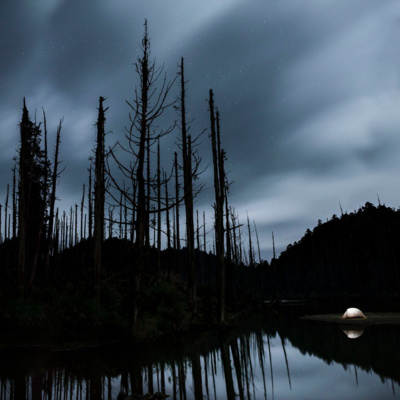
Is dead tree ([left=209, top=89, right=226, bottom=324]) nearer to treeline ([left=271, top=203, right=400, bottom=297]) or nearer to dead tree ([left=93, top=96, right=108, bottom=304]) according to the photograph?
dead tree ([left=93, top=96, right=108, bottom=304])

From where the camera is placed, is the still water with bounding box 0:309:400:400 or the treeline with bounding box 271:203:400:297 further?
the treeline with bounding box 271:203:400:297

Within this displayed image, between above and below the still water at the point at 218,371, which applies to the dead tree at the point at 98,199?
above

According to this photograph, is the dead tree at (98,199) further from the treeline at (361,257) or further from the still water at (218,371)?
the treeline at (361,257)

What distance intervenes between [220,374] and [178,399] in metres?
1.82

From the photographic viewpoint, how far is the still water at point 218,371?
212 inches

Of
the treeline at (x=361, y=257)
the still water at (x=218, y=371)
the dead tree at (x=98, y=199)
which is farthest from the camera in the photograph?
the treeline at (x=361, y=257)

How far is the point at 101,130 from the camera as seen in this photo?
48.3 ft

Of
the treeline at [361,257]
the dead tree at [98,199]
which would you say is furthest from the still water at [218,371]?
the treeline at [361,257]

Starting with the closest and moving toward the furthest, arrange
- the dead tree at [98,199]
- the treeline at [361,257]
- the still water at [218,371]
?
the still water at [218,371] → the dead tree at [98,199] → the treeline at [361,257]

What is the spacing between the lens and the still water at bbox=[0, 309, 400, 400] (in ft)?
17.7

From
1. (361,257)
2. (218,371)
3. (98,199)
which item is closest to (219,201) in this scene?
(98,199)

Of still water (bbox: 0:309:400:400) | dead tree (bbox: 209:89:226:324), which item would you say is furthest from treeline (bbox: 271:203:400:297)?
still water (bbox: 0:309:400:400)

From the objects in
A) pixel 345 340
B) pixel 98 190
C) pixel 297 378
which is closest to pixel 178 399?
pixel 297 378

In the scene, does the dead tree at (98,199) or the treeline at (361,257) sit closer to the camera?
the dead tree at (98,199)
